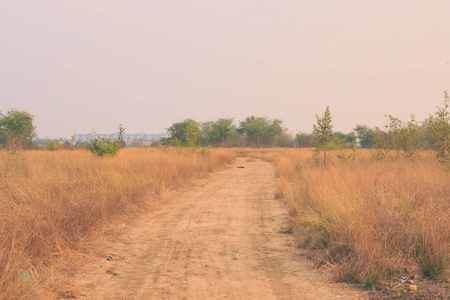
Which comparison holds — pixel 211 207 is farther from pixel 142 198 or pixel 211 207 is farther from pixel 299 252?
pixel 299 252

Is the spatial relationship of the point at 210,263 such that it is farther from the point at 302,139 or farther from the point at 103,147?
the point at 302,139

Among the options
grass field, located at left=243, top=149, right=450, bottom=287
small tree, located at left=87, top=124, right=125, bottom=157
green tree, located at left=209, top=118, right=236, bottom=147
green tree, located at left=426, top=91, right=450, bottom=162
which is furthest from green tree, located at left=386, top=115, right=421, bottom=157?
green tree, located at left=209, top=118, right=236, bottom=147

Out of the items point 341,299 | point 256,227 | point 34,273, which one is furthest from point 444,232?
point 34,273

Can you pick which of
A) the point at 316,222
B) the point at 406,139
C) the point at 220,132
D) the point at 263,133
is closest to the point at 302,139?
the point at 263,133

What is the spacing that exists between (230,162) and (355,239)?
68.1 ft

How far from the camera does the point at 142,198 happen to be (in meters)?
8.27

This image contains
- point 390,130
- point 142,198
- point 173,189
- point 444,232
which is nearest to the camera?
point 444,232

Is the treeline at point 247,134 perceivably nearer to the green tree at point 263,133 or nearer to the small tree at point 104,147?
the green tree at point 263,133

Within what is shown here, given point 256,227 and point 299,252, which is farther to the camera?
point 256,227

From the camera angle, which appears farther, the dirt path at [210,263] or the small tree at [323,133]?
the small tree at [323,133]

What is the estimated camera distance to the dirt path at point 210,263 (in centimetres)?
360

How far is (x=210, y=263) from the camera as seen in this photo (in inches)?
177

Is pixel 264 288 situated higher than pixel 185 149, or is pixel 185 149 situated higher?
pixel 185 149

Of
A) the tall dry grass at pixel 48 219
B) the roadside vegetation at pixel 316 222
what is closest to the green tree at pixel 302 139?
the roadside vegetation at pixel 316 222
